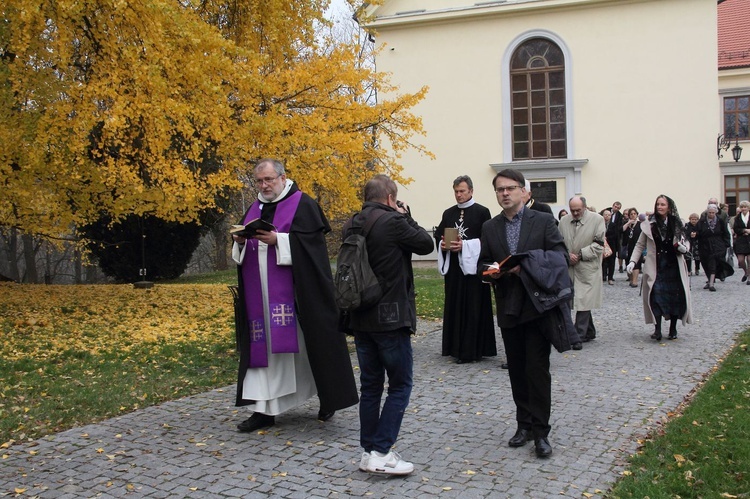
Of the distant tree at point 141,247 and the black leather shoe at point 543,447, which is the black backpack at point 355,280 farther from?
the distant tree at point 141,247

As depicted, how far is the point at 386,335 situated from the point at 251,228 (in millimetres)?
1462

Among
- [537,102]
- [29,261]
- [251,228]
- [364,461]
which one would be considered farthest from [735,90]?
[364,461]

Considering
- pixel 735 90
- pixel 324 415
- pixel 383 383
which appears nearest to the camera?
pixel 383 383

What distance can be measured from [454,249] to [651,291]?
135 inches

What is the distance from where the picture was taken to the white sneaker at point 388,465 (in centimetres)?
448

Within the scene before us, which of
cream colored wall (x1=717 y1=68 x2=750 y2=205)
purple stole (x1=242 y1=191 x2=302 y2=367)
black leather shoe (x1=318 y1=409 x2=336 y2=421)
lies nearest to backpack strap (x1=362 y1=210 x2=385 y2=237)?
purple stole (x1=242 y1=191 x2=302 y2=367)

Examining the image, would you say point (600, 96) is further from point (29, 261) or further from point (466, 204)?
point (29, 261)

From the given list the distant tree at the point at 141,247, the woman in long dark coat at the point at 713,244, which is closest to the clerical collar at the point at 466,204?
the woman in long dark coat at the point at 713,244

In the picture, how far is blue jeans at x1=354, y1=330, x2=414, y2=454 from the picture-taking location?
4.55 metres

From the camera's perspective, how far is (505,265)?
15.8ft

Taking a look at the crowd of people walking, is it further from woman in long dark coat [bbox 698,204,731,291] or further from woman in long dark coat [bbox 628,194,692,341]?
woman in long dark coat [bbox 698,204,731,291]

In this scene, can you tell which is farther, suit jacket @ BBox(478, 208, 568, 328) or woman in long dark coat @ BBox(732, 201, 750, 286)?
woman in long dark coat @ BBox(732, 201, 750, 286)

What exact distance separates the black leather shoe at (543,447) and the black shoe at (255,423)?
6.82 ft

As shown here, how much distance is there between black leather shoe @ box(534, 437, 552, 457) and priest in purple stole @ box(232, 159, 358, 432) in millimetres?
1424
